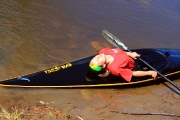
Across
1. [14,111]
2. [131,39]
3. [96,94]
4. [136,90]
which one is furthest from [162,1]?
[14,111]

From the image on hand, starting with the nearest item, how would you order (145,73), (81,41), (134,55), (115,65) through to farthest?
(115,65) → (145,73) → (134,55) → (81,41)

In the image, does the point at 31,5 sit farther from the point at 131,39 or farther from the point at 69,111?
the point at 69,111

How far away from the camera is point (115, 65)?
4.73 m

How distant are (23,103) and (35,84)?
45 centimetres

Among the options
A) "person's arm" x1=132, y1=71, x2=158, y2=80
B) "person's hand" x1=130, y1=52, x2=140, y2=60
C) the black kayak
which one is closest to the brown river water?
the black kayak

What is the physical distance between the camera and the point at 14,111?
382 cm

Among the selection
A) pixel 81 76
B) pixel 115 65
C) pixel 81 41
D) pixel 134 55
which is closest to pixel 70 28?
pixel 81 41

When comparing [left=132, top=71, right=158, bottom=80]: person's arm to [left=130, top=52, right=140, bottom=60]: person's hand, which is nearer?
[left=132, top=71, right=158, bottom=80]: person's arm

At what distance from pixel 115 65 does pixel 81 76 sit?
66cm

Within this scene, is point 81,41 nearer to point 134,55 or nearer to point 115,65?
point 134,55

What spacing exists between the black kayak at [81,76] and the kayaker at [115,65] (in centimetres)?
14

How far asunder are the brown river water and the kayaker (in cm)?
35

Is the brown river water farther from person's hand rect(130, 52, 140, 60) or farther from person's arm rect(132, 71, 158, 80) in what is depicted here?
person's hand rect(130, 52, 140, 60)

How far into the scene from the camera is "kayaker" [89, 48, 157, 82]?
15.1ft
